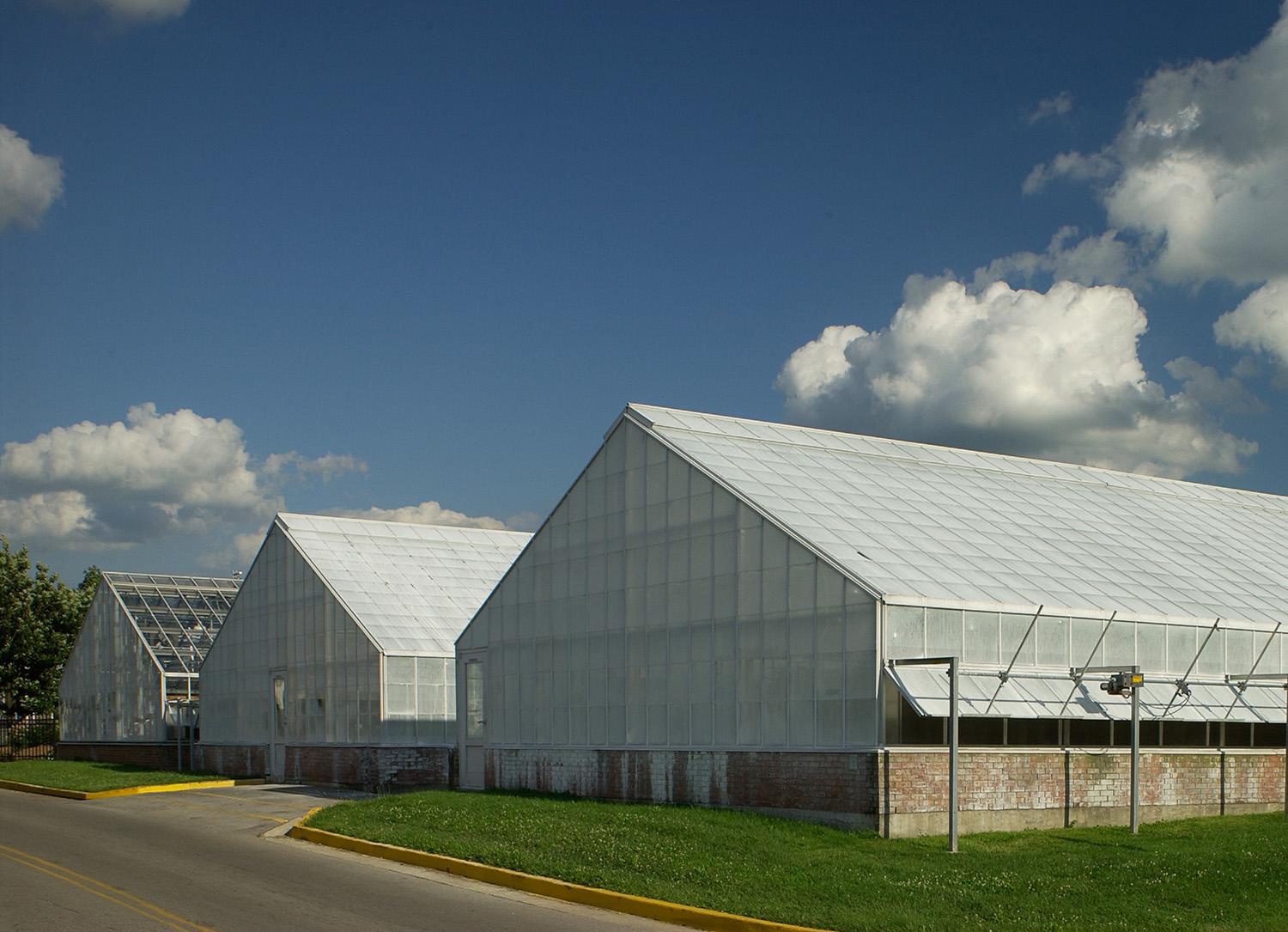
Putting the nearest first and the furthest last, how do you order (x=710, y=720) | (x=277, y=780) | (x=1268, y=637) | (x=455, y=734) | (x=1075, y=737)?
(x=1075, y=737)
(x=710, y=720)
(x=1268, y=637)
(x=455, y=734)
(x=277, y=780)

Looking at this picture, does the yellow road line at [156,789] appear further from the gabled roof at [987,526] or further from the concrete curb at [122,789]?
the gabled roof at [987,526]

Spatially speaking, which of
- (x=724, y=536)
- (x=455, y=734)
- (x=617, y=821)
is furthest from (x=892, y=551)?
(x=455, y=734)

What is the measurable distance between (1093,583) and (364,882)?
16254 millimetres

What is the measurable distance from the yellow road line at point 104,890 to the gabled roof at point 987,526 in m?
12.7

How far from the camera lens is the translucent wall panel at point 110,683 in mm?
53688

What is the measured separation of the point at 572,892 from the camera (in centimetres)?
1802

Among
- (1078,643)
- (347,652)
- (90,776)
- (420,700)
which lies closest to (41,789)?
(90,776)

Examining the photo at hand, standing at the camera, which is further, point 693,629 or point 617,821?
point 693,629

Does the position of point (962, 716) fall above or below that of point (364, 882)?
above

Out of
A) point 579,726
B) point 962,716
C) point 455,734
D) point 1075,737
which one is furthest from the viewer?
point 455,734

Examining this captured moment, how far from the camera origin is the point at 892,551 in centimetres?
2631

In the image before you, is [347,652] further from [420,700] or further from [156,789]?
[156,789]

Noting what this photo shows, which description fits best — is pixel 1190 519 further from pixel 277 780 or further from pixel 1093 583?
pixel 277 780

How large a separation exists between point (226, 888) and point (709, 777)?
10945mm
